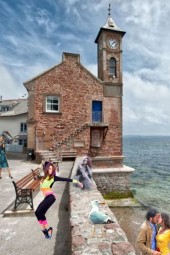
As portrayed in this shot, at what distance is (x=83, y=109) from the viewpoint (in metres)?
21.4

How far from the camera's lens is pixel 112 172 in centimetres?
1805

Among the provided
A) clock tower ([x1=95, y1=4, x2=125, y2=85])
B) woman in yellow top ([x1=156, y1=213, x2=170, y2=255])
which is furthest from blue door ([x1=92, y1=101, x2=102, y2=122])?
woman in yellow top ([x1=156, y1=213, x2=170, y2=255])

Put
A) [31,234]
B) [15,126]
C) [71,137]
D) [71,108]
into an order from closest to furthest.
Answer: [31,234]
[71,137]
[71,108]
[15,126]

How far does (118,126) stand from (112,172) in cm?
594

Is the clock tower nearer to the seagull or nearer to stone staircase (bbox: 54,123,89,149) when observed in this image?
stone staircase (bbox: 54,123,89,149)

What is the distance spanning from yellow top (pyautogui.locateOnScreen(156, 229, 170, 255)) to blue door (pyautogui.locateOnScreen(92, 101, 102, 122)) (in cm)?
1840

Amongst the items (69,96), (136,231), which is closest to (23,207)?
(136,231)

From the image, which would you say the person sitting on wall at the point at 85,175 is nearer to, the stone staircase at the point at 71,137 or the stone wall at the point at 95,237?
the stone wall at the point at 95,237

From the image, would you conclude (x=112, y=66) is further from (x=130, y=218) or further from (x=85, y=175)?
(x=85, y=175)

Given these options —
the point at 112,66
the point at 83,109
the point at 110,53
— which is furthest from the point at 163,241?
the point at 110,53

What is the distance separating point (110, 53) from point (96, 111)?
23.5 ft

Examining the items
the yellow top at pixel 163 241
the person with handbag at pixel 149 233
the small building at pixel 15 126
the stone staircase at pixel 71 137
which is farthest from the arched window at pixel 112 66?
the yellow top at pixel 163 241

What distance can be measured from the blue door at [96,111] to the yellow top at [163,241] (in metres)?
18.4

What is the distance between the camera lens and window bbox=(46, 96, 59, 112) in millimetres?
20203
